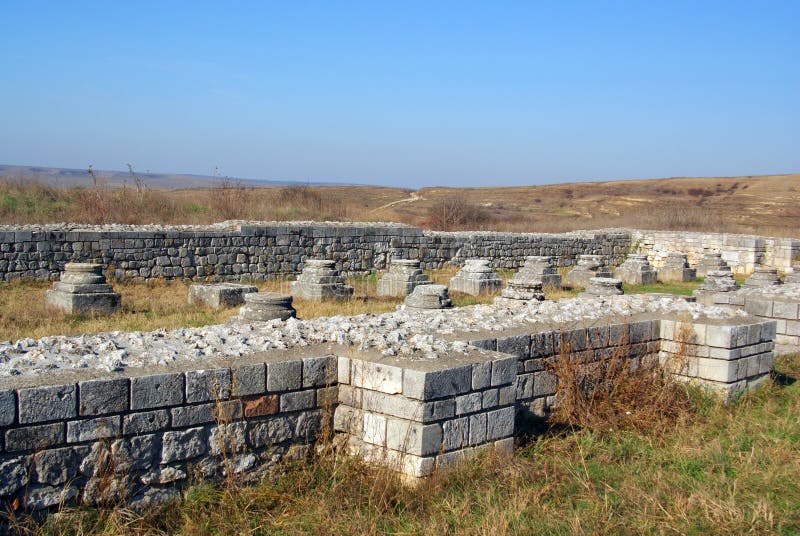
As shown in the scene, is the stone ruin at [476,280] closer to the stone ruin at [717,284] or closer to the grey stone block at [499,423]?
the stone ruin at [717,284]

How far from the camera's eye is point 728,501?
4523mm

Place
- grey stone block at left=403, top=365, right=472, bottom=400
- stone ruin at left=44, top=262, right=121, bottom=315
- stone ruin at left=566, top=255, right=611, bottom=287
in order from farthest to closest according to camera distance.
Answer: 1. stone ruin at left=566, top=255, right=611, bottom=287
2. stone ruin at left=44, top=262, right=121, bottom=315
3. grey stone block at left=403, top=365, right=472, bottom=400

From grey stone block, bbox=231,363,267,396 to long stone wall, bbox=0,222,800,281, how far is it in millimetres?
12411

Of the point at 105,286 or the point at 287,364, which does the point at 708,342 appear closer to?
the point at 287,364

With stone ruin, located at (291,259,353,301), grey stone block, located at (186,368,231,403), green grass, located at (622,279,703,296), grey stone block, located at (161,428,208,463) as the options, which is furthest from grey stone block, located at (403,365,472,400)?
green grass, located at (622,279,703,296)

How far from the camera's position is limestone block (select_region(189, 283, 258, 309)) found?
12859 mm

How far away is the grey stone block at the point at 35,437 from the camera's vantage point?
372cm

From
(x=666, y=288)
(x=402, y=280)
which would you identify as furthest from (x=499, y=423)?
(x=666, y=288)

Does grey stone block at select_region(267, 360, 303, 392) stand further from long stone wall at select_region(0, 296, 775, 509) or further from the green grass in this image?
the green grass

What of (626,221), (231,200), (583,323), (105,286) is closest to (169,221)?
(231,200)

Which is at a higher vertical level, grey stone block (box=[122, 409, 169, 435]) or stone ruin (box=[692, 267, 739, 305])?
grey stone block (box=[122, 409, 169, 435])

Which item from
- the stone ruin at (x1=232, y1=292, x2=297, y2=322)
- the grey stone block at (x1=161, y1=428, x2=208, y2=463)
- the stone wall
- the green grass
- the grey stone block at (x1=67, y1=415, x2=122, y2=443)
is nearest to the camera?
the grey stone block at (x1=67, y1=415, x2=122, y2=443)

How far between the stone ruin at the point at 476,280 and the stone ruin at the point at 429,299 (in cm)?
392

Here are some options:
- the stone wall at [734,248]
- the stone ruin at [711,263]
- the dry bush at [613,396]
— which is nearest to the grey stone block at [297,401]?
the dry bush at [613,396]
